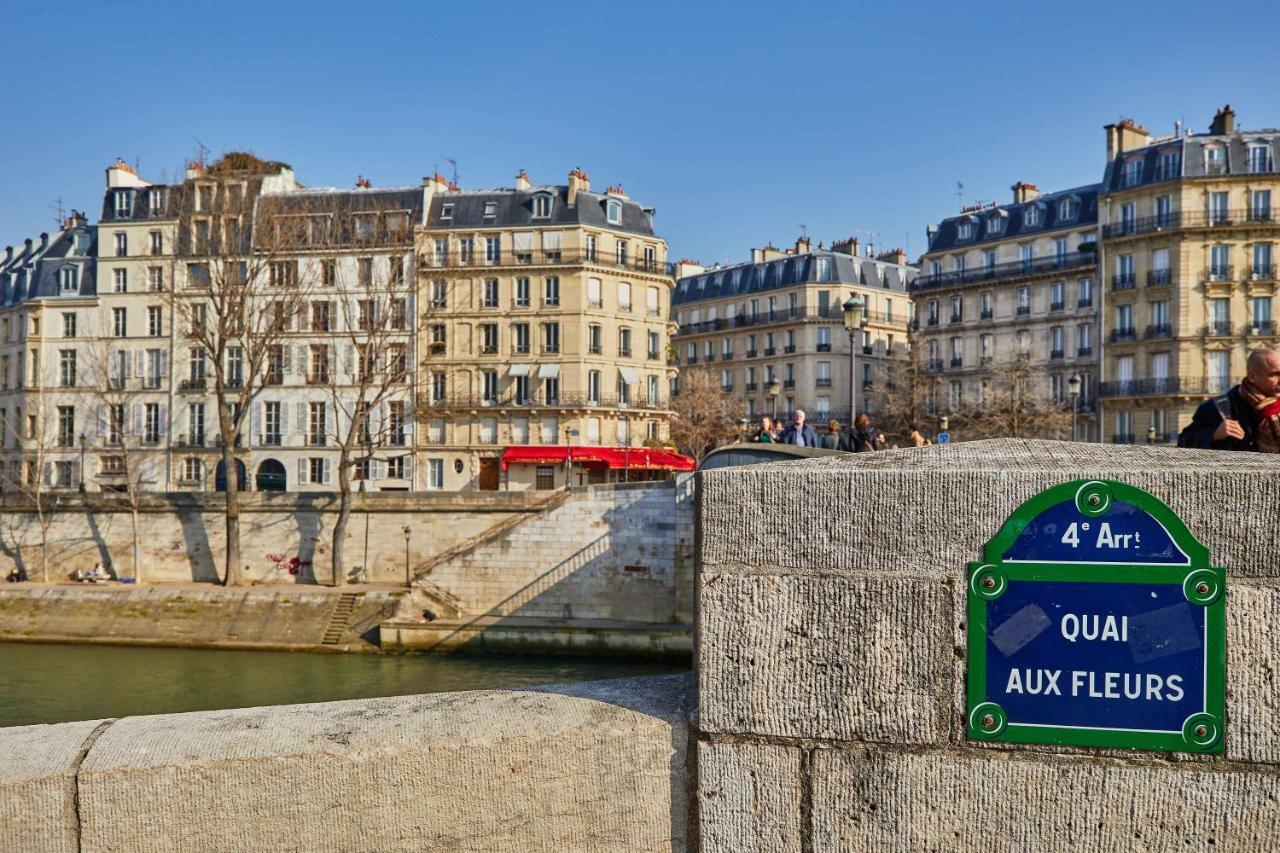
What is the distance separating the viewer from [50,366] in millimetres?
46156

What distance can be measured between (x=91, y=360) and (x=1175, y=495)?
48.4 m

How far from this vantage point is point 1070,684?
7.64 ft

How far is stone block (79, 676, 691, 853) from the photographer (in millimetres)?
2410

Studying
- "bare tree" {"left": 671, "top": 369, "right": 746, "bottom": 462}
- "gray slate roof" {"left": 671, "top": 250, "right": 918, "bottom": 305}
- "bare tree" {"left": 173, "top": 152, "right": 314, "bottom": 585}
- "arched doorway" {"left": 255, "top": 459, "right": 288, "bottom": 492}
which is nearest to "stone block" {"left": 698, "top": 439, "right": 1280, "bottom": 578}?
"bare tree" {"left": 173, "top": 152, "right": 314, "bottom": 585}

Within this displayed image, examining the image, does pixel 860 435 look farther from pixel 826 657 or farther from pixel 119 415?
pixel 119 415

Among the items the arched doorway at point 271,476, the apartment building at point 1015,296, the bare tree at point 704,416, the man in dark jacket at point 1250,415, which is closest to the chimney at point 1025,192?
the apartment building at point 1015,296

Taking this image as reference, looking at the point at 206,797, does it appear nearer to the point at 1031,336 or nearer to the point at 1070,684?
the point at 1070,684

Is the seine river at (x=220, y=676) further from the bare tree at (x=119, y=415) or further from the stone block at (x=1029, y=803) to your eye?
the stone block at (x=1029, y=803)

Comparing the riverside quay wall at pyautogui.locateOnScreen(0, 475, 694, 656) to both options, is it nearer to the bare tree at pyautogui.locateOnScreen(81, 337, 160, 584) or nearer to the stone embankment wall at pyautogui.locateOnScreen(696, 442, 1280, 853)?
the bare tree at pyautogui.locateOnScreen(81, 337, 160, 584)

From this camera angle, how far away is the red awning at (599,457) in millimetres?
42719

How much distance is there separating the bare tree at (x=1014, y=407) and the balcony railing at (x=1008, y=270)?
394 cm

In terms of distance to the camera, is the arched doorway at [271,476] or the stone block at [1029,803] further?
the arched doorway at [271,476]

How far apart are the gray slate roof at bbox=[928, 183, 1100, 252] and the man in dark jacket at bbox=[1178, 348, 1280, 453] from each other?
158 feet

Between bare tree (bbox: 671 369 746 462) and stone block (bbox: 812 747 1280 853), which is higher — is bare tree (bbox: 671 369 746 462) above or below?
above
